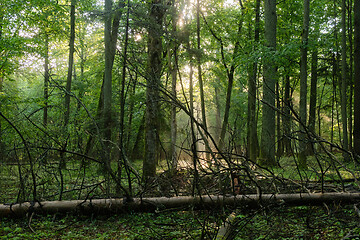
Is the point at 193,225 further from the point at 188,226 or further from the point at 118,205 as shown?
the point at 118,205

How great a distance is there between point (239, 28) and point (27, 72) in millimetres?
14179

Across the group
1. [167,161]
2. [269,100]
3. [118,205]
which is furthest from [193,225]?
[269,100]

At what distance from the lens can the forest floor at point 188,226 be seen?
4.18m

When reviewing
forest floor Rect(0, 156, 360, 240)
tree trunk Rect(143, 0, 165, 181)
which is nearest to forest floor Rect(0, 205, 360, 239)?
forest floor Rect(0, 156, 360, 240)

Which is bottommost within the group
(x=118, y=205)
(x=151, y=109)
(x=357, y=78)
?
(x=118, y=205)

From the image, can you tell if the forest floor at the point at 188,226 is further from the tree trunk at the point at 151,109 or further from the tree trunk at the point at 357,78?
the tree trunk at the point at 357,78

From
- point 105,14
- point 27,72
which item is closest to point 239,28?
point 105,14

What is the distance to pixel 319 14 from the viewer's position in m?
18.1

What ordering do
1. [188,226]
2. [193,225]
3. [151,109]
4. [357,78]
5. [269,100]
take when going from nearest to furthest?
[193,225] < [188,226] < [151,109] < [357,78] < [269,100]

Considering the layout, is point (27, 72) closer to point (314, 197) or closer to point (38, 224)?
point (38, 224)

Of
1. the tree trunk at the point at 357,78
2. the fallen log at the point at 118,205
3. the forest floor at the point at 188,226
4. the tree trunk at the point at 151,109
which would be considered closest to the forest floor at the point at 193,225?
the forest floor at the point at 188,226

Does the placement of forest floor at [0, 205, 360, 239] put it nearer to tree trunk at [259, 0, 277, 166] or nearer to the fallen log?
the fallen log

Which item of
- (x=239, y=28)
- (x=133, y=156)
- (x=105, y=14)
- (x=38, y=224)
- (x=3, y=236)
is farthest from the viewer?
(x=133, y=156)

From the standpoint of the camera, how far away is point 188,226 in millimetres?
5098
